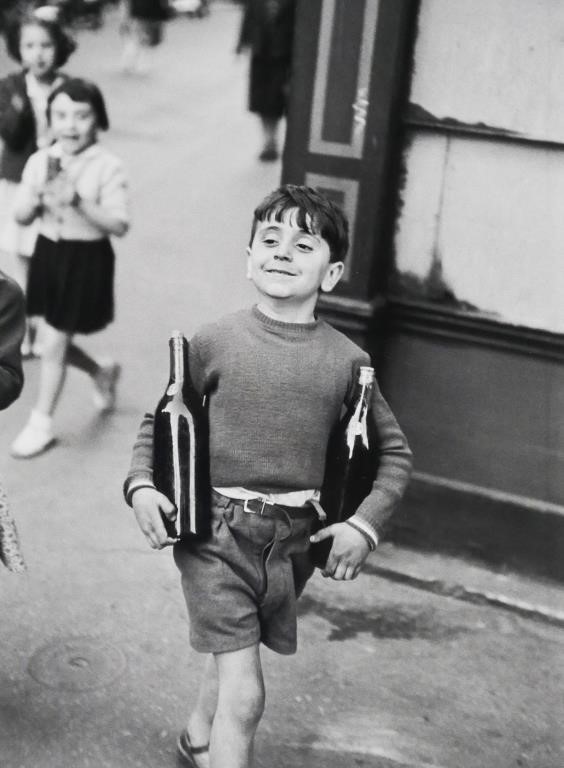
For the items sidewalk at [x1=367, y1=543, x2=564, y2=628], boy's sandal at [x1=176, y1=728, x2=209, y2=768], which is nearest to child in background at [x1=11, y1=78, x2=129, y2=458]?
sidewalk at [x1=367, y1=543, x2=564, y2=628]

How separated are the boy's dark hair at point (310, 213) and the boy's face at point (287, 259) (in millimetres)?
14

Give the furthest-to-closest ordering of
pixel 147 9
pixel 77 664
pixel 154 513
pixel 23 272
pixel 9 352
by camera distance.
A: pixel 147 9
pixel 23 272
pixel 77 664
pixel 9 352
pixel 154 513

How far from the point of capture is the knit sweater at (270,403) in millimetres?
2879

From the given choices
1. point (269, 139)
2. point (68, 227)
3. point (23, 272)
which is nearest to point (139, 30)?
point (269, 139)

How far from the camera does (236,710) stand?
2.86 meters

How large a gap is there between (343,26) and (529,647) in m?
2.33

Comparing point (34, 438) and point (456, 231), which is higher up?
point (456, 231)

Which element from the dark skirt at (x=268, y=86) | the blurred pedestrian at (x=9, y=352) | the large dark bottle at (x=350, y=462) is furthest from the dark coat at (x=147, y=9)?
the large dark bottle at (x=350, y=462)

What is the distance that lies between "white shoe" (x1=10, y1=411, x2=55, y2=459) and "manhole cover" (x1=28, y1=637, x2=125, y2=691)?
5.55 ft

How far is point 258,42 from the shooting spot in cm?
1061

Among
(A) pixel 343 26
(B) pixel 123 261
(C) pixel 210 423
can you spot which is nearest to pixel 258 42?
(B) pixel 123 261

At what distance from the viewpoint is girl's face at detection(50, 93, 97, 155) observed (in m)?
5.18

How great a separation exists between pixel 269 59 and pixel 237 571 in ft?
27.5

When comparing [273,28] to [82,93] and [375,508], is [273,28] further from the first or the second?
[375,508]
